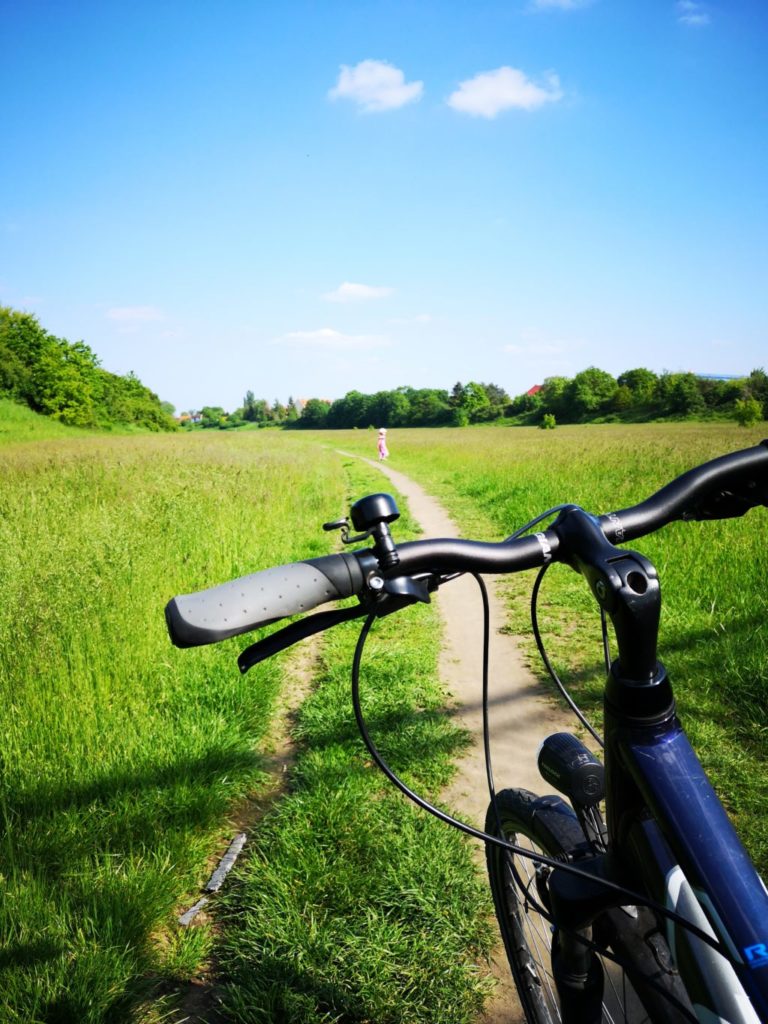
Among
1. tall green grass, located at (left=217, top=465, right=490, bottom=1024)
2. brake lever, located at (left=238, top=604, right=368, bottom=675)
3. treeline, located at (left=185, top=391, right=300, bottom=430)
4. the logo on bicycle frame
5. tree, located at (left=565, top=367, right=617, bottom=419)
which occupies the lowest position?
tall green grass, located at (left=217, top=465, right=490, bottom=1024)

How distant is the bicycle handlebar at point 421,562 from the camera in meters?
0.80

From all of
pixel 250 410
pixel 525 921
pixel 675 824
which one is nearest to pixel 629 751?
pixel 675 824

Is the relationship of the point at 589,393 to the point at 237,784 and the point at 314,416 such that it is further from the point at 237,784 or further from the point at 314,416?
the point at 237,784

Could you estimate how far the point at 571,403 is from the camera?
72.7m

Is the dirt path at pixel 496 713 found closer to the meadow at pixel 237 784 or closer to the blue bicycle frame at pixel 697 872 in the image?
the meadow at pixel 237 784

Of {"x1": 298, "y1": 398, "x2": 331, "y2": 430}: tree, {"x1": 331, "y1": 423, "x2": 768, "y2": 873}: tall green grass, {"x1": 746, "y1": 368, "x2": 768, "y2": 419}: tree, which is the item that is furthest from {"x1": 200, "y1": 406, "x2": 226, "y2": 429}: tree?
{"x1": 331, "y1": 423, "x2": 768, "y2": 873}: tall green grass

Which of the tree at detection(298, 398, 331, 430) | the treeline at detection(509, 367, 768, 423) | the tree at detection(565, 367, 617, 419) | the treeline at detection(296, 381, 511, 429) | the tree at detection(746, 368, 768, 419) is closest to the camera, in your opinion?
the tree at detection(746, 368, 768, 419)

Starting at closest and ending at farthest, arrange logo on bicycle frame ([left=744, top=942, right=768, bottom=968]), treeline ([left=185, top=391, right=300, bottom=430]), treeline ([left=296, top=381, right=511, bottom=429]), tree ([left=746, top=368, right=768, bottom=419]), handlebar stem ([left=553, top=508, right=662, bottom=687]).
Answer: logo on bicycle frame ([left=744, top=942, right=768, bottom=968]) → handlebar stem ([left=553, top=508, right=662, bottom=687]) → tree ([left=746, top=368, right=768, bottom=419]) → treeline ([left=296, top=381, right=511, bottom=429]) → treeline ([left=185, top=391, right=300, bottom=430])

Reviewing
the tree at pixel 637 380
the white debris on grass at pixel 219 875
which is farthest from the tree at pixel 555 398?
the white debris on grass at pixel 219 875

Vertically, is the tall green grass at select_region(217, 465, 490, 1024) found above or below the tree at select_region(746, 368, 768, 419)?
below

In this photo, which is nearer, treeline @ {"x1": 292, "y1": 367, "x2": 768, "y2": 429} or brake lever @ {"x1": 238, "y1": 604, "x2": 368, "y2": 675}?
brake lever @ {"x1": 238, "y1": 604, "x2": 368, "y2": 675}

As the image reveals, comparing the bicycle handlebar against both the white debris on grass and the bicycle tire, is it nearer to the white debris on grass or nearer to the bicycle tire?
the bicycle tire

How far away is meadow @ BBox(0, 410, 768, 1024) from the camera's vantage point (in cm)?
190

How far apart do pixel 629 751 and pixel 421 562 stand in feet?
1.43
